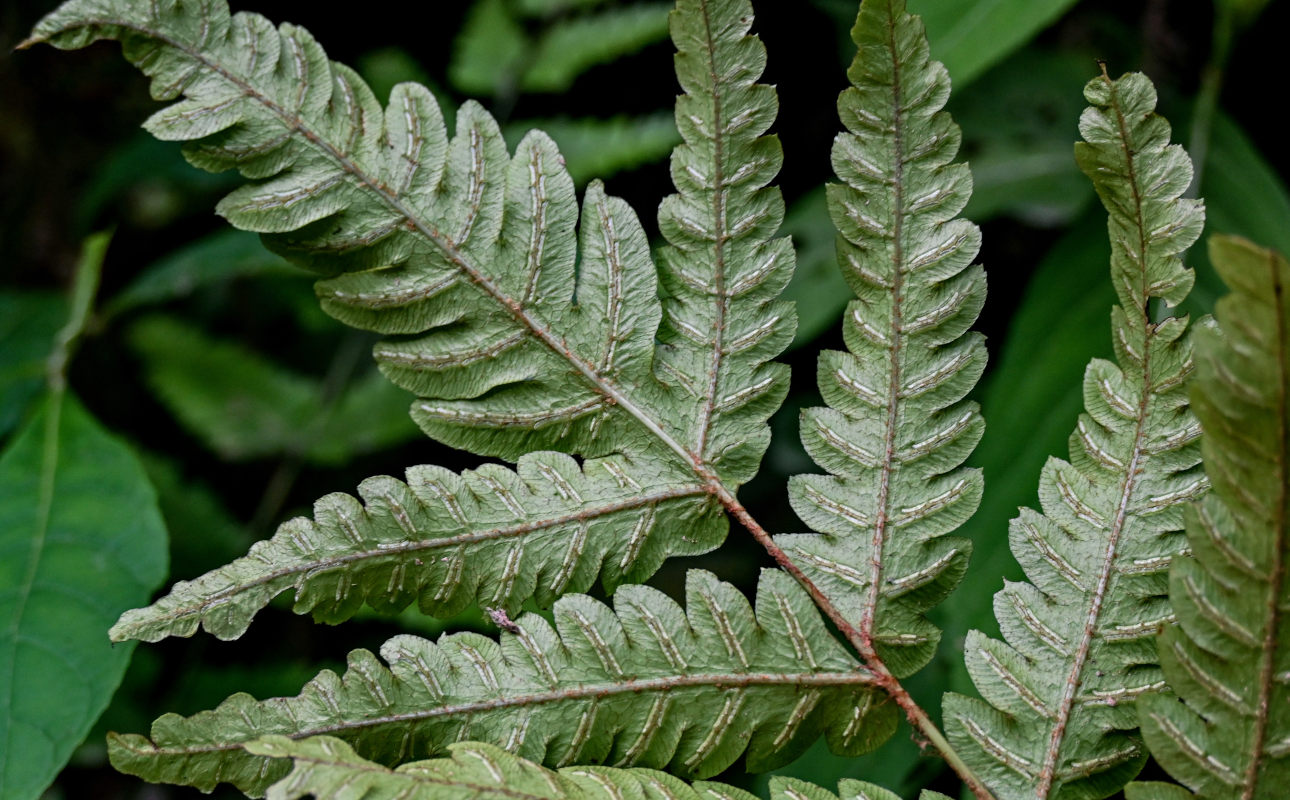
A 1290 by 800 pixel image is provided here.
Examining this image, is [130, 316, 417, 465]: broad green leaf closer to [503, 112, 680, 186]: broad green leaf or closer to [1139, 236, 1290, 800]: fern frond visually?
[503, 112, 680, 186]: broad green leaf

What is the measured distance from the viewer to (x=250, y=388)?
250 centimetres

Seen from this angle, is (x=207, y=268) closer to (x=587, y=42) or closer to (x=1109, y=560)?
(x=587, y=42)

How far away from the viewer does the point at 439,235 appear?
0.96m

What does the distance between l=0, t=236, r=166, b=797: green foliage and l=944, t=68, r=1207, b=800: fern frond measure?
1.05 m

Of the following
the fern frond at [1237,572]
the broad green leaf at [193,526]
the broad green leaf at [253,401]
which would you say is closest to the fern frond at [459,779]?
the fern frond at [1237,572]

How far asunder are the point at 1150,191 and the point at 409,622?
156 centimetres

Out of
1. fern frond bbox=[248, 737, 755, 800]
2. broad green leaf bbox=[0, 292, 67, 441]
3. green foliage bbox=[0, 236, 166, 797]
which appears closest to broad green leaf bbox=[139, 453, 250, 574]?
broad green leaf bbox=[0, 292, 67, 441]

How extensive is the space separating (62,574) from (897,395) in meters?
1.17

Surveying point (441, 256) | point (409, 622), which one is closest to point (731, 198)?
point (441, 256)

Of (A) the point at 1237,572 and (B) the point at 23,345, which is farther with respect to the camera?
(B) the point at 23,345

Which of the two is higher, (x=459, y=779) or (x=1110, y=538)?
(x=1110, y=538)

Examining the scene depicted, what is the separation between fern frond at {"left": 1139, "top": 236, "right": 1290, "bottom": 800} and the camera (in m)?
0.65

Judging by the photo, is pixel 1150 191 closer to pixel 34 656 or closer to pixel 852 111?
pixel 852 111

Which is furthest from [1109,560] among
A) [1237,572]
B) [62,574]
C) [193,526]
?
[193,526]
